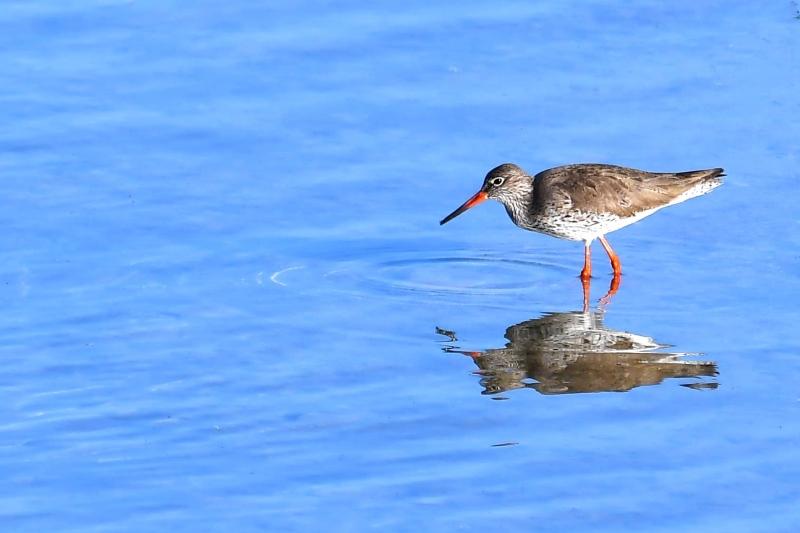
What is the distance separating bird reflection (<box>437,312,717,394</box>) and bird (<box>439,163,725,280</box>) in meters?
2.02

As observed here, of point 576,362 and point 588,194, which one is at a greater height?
point 588,194

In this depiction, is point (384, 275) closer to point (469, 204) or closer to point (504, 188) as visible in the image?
point (469, 204)

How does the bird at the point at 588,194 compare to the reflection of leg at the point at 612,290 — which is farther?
the bird at the point at 588,194

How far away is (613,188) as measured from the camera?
12.2 metres

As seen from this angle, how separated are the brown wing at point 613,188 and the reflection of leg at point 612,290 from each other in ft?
2.52

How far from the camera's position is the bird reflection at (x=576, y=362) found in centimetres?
913

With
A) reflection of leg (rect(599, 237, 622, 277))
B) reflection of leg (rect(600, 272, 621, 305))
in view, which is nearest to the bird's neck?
reflection of leg (rect(599, 237, 622, 277))

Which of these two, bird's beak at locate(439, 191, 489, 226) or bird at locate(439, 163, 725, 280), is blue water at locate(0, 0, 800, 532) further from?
bird at locate(439, 163, 725, 280)

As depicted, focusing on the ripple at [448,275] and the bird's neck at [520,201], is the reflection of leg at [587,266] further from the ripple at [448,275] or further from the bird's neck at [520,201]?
the bird's neck at [520,201]

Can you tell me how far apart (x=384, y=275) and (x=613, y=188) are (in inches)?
90.7

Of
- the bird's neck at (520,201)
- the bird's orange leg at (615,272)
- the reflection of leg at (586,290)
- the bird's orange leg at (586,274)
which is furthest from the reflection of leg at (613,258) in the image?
the bird's neck at (520,201)

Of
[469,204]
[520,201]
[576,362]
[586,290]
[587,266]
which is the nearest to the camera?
[576,362]

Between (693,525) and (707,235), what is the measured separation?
16.9ft

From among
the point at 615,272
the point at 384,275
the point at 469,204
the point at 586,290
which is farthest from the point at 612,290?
the point at 384,275
